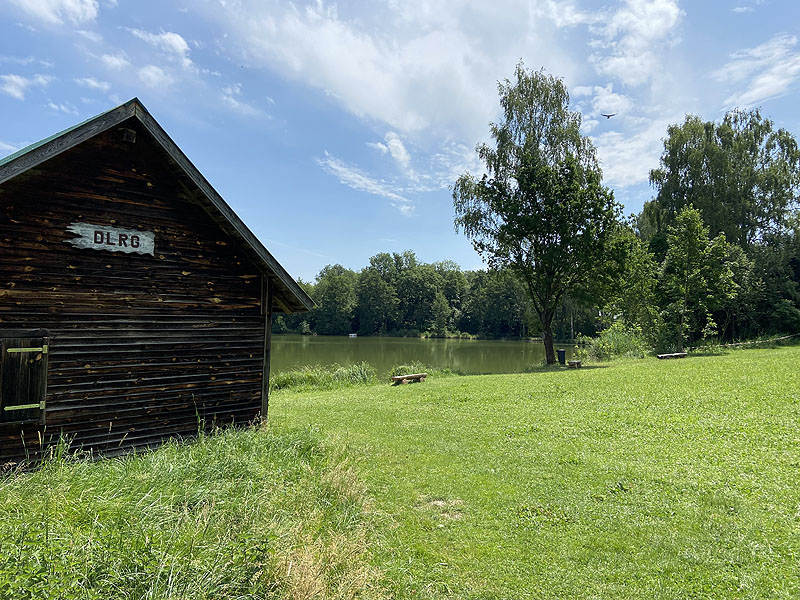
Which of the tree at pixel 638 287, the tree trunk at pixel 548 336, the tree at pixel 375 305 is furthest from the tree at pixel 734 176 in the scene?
the tree at pixel 375 305

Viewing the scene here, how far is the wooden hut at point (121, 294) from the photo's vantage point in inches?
265

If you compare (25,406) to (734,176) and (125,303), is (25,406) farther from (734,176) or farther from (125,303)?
(734,176)

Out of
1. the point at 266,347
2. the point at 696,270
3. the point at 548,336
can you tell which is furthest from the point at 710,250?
the point at 266,347

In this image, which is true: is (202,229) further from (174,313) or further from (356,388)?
(356,388)

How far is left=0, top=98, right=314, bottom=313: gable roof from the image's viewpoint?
634 centimetres

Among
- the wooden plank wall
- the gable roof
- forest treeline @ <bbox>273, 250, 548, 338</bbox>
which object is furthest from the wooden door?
forest treeline @ <bbox>273, 250, 548, 338</bbox>

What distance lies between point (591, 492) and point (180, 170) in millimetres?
8857

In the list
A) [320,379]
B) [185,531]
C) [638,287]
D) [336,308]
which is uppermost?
[336,308]

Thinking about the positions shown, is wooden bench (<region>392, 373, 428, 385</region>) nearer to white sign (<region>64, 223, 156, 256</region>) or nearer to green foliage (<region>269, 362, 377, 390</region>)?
green foliage (<region>269, 362, 377, 390</region>)

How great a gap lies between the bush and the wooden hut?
24.2m

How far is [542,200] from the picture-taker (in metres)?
26.1

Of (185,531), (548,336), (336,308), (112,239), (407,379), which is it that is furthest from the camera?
(336,308)

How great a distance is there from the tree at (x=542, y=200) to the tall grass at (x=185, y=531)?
74.2 ft

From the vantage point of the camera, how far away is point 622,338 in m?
28.4
